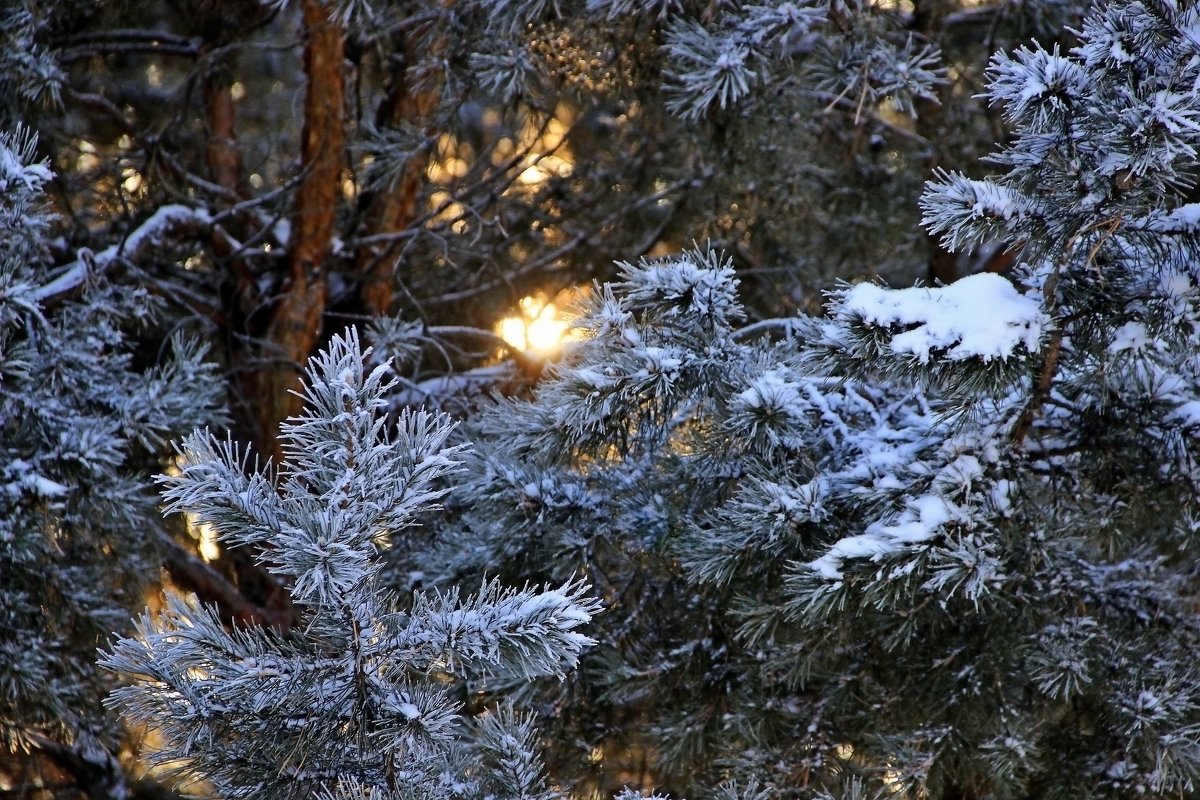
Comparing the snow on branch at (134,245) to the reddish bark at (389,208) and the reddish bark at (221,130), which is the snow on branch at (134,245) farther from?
the reddish bark at (221,130)

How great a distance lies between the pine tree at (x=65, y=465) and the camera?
233 centimetres

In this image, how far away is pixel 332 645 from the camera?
1.39 meters

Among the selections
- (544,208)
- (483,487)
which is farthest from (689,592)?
(544,208)

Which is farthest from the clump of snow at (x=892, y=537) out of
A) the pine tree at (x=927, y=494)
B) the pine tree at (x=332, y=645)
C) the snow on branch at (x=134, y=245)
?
the snow on branch at (x=134, y=245)

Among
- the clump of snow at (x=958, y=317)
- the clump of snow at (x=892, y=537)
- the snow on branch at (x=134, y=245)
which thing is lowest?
the clump of snow at (x=892, y=537)

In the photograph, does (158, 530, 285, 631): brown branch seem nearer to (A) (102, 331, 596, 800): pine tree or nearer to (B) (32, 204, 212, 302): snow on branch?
(B) (32, 204, 212, 302): snow on branch

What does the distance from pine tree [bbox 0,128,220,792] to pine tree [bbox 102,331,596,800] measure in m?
1.03

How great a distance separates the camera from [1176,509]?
1972mm

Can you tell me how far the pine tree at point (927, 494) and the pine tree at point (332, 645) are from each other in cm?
59

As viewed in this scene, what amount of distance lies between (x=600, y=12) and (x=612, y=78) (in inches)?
11.9

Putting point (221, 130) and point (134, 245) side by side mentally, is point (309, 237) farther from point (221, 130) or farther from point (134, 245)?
point (221, 130)

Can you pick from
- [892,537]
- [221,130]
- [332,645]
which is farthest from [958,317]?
[221,130]

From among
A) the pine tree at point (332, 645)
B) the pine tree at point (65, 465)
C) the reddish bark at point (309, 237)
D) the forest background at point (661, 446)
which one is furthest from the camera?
the reddish bark at point (309, 237)

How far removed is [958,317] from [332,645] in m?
1.09
